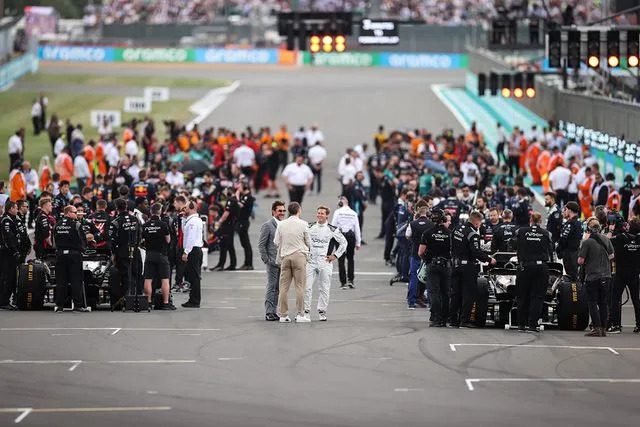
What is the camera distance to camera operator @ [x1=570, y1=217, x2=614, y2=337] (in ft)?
61.5

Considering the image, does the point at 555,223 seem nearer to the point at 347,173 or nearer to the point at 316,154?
the point at 347,173

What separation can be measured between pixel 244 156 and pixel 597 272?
67.5 ft

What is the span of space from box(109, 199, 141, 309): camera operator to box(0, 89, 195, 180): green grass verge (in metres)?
29.2

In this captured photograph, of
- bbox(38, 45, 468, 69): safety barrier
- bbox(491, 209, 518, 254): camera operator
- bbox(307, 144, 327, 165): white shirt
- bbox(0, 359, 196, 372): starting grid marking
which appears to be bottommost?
bbox(38, 45, 468, 69): safety barrier

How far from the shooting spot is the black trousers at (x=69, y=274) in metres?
20.5

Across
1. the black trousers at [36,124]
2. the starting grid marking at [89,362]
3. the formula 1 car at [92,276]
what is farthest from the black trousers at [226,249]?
the black trousers at [36,124]

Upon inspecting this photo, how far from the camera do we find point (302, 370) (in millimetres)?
16203

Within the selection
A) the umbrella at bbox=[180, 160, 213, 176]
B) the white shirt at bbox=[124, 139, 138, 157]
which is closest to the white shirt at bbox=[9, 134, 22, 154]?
the white shirt at bbox=[124, 139, 138, 157]

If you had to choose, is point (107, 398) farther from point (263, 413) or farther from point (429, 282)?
point (429, 282)

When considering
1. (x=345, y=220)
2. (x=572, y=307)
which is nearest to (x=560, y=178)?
(x=345, y=220)

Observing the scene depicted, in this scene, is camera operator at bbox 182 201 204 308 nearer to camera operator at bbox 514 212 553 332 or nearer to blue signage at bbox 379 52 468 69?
camera operator at bbox 514 212 553 332

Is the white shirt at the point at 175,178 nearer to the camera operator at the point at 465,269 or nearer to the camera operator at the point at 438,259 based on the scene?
the camera operator at the point at 438,259

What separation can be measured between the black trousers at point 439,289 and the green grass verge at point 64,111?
3143 cm

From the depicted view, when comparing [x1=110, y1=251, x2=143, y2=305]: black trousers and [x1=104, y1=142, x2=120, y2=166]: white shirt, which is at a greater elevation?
[x1=110, y1=251, x2=143, y2=305]: black trousers
